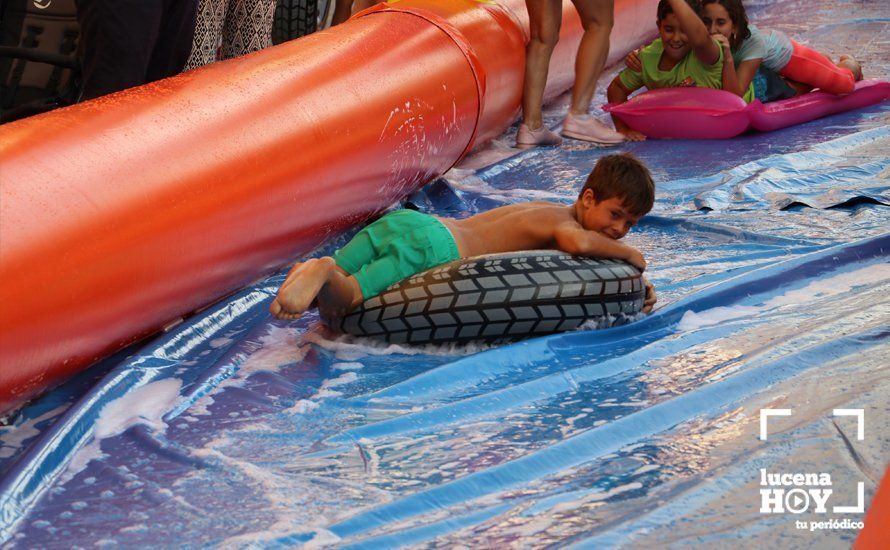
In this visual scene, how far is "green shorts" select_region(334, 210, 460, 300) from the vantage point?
2.67 metres

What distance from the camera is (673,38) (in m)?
4.46

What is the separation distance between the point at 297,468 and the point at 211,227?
80 cm

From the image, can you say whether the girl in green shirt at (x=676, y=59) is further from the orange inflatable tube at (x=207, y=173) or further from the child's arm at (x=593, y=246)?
the child's arm at (x=593, y=246)

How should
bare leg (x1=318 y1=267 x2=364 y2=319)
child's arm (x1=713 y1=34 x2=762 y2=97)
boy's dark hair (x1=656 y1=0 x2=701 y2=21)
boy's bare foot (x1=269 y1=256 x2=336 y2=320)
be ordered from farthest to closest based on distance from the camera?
child's arm (x1=713 y1=34 x2=762 y2=97), boy's dark hair (x1=656 y1=0 x2=701 y2=21), bare leg (x1=318 y1=267 x2=364 y2=319), boy's bare foot (x1=269 y1=256 x2=336 y2=320)

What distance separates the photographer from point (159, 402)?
2299 millimetres

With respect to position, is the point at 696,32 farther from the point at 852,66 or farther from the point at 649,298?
the point at 649,298

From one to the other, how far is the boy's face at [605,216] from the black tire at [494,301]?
0.48 ft

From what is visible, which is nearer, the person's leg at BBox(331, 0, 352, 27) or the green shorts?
the green shorts

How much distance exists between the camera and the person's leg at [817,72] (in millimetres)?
4676

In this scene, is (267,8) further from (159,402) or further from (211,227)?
(159,402)

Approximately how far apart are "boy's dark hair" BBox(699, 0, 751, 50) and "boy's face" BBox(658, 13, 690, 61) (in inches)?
7.2

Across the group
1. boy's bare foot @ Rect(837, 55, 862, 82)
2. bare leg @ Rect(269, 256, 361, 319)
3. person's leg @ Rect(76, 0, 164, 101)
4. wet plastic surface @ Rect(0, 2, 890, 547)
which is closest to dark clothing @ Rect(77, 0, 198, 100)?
person's leg @ Rect(76, 0, 164, 101)

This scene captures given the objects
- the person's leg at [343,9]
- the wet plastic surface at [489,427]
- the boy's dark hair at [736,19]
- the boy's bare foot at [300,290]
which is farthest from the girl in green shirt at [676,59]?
the boy's bare foot at [300,290]

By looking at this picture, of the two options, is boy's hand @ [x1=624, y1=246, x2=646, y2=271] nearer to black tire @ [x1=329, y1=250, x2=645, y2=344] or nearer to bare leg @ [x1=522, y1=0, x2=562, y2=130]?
black tire @ [x1=329, y1=250, x2=645, y2=344]
